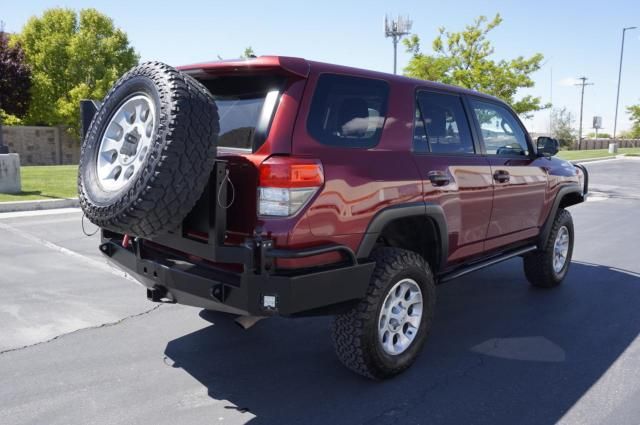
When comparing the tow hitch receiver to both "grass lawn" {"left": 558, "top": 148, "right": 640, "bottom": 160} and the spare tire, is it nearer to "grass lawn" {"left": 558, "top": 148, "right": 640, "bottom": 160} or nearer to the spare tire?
the spare tire

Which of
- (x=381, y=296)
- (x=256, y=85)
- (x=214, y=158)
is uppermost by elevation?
(x=256, y=85)

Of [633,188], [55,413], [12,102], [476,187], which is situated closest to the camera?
[55,413]

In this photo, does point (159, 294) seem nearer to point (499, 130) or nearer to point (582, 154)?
point (499, 130)

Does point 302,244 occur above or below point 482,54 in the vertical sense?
below

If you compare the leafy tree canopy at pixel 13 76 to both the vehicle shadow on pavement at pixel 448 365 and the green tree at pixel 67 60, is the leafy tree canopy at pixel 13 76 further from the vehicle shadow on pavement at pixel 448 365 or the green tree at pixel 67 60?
the vehicle shadow on pavement at pixel 448 365

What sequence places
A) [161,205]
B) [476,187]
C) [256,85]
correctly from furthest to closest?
1. [476,187]
2. [256,85]
3. [161,205]

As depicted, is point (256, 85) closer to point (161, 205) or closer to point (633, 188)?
point (161, 205)

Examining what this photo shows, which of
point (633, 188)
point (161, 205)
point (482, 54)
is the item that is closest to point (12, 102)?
point (482, 54)

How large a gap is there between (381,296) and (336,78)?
130 cm

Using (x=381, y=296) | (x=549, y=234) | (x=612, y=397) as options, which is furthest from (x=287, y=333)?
(x=549, y=234)

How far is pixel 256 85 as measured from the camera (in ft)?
10.0

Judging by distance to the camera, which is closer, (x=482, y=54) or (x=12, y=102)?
(x=482, y=54)

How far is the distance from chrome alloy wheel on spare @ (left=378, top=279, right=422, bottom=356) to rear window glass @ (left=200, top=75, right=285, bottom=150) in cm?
124

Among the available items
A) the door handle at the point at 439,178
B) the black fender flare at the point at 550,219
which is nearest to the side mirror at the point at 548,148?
the black fender flare at the point at 550,219
